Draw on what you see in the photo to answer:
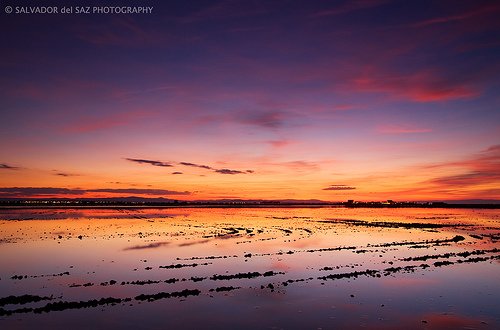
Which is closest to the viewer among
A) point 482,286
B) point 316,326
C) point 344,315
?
point 316,326

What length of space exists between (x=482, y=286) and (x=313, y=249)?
14.6 metres

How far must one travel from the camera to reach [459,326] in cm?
1505

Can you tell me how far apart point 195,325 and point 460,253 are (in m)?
25.7

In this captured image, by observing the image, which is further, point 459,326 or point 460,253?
point 460,253

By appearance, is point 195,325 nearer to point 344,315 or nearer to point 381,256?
point 344,315

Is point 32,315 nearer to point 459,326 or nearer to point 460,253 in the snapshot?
point 459,326

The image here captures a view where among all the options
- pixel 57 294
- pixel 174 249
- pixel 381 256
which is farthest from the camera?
pixel 174 249

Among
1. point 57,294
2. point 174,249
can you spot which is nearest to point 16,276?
point 57,294

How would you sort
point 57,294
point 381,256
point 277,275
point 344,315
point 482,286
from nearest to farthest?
point 344,315 < point 57,294 < point 482,286 < point 277,275 < point 381,256

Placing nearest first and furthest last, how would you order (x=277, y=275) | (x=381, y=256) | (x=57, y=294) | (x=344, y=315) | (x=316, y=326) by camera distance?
(x=316, y=326)
(x=344, y=315)
(x=57, y=294)
(x=277, y=275)
(x=381, y=256)

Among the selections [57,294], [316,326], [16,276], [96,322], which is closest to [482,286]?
[316,326]

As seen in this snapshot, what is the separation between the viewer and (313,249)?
34.3m

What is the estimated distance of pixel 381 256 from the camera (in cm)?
3092

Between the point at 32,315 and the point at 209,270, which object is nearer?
the point at 32,315
